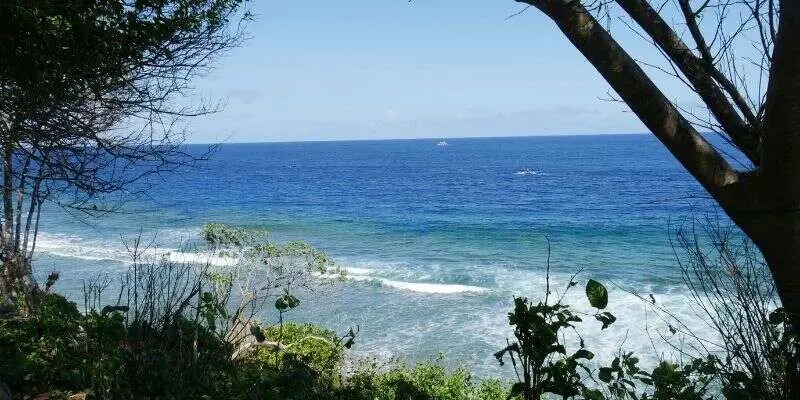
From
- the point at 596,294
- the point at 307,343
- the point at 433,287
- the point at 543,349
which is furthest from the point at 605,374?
the point at 433,287

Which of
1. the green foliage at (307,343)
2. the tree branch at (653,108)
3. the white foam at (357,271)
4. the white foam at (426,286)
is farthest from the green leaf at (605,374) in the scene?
the white foam at (357,271)

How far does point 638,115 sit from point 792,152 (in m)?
0.50

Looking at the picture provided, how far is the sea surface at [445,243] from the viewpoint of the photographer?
56.5 feet

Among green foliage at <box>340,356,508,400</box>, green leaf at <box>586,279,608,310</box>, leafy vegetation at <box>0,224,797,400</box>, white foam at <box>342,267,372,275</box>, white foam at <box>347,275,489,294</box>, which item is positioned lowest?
white foam at <box>342,267,372,275</box>

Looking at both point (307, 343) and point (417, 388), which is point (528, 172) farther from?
point (417, 388)

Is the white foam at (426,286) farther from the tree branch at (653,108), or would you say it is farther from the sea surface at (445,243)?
the tree branch at (653,108)

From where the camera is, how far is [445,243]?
3253 centimetres

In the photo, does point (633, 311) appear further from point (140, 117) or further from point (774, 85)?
point (774, 85)

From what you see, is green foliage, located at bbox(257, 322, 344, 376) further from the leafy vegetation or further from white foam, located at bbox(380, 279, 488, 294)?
white foam, located at bbox(380, 279, 488, 294)

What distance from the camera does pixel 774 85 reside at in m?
1.97

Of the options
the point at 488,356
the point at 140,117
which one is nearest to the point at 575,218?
the point at 488,356

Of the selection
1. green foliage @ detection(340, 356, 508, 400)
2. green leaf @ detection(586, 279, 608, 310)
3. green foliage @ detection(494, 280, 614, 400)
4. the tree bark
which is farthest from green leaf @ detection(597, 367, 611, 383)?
green foliage @ detection(340, 356, 508, 400)

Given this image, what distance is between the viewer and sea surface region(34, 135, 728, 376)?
17.2 meters

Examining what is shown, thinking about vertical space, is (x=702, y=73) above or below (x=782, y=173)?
above
